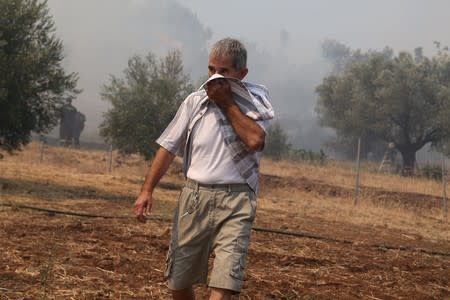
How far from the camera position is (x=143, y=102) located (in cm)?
2089

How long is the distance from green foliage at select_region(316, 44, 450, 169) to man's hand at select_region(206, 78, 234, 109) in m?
34.2

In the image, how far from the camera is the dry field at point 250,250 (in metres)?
5.10

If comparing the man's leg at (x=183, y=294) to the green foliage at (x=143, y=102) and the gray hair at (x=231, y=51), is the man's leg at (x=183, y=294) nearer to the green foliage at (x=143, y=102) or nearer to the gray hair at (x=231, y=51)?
the gray hair at (x=231, y=51)

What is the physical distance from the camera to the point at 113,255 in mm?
6254

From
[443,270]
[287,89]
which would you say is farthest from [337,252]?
[287,89]

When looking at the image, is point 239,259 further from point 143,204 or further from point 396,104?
point 396,104

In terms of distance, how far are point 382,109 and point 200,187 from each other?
116 ft

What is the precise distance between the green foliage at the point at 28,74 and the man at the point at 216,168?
11.1 metres

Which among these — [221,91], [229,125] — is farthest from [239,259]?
[221,91]

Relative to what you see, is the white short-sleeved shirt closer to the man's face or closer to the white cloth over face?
the white cloth over face

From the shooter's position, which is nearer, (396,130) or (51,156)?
(51,156)

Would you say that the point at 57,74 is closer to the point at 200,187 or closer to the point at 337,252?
the point at 337,252

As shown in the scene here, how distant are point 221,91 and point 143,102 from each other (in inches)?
707


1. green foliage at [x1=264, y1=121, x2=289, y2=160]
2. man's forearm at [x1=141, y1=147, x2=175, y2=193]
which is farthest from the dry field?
green foliage at [x1=264, y1=121, x2=289, y2=160]
